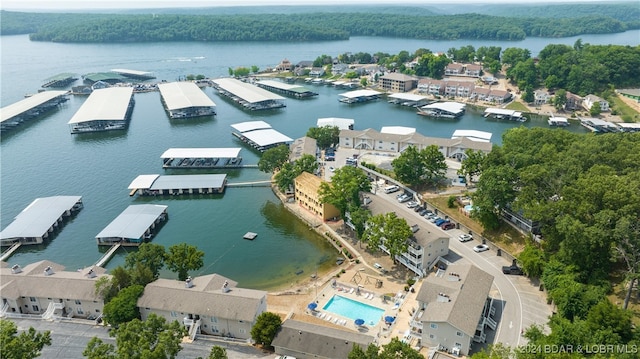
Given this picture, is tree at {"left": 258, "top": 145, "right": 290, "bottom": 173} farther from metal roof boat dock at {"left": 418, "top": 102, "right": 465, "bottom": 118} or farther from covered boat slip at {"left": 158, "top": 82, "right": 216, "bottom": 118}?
metal roof boat dock at {"left": 418, "top": 102, "right": 465, "bottom": 118}

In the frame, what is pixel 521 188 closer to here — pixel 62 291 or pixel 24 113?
pixel 62 291

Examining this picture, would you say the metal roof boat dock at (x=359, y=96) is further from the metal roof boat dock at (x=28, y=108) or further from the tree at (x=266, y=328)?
the tree at (x=266, y=328)

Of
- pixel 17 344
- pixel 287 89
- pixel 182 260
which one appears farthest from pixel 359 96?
pixel 17 344

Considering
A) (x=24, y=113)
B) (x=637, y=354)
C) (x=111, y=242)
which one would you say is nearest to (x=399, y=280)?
(x=637, y=354)

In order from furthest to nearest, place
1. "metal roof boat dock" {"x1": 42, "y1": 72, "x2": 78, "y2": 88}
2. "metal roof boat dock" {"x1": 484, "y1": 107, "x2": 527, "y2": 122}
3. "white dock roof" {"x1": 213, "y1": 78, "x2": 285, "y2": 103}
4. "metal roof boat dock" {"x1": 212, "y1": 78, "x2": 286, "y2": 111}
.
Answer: "metal roof boat dock" {"x1": 42, "y1": 72, "x2": 78, "y2": 88} → "white dock roof" {"x1": 213, "y1": 78, "x2": 285, "y2": 103} → "metal roof boat dock" {"x1": 212, "y1": 78, "x2": 286, "y2": 111} → "metal roof boat dock" {"x1": 484, "y1": 107, "x2": 527, "y2": 122}

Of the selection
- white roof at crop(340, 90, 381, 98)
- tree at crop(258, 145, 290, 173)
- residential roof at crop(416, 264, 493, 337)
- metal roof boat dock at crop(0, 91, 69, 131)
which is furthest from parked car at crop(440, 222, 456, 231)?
metal roof boat dock at crop(0, 91, 69, 131)

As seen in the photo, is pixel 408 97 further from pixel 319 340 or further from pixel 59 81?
pixel 59 81
